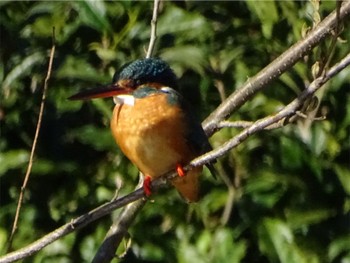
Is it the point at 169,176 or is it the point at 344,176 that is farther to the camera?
the point at 344,176

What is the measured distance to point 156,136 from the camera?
12.4 feet

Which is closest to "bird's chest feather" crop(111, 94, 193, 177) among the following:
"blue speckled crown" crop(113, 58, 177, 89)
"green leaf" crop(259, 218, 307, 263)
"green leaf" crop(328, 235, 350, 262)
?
"blue speckled crown" crop(113, 58, 177, 89)

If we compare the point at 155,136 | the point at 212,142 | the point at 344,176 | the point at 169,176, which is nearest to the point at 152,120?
the point at 155,136

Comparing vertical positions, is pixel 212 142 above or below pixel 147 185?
below

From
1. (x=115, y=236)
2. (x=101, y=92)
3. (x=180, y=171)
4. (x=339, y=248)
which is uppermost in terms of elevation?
(x=101, y=92)

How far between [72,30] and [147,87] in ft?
3.30

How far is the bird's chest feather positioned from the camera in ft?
12.4

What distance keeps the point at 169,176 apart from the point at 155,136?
238 mm

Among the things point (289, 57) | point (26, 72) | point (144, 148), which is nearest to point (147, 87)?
point (144, 148)

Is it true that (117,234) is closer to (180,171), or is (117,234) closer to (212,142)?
(180,171)

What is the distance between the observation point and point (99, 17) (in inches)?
181

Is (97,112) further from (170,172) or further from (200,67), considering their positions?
(170,172)

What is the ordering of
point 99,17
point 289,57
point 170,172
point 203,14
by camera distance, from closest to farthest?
1. point 289,57
2. point 170,172
3. point 99,17
4. point 203,14

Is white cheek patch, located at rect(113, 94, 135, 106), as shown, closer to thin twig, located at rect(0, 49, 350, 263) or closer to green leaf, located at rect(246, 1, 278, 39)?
thin twig, located at rect(0, 49, 350, 263)
